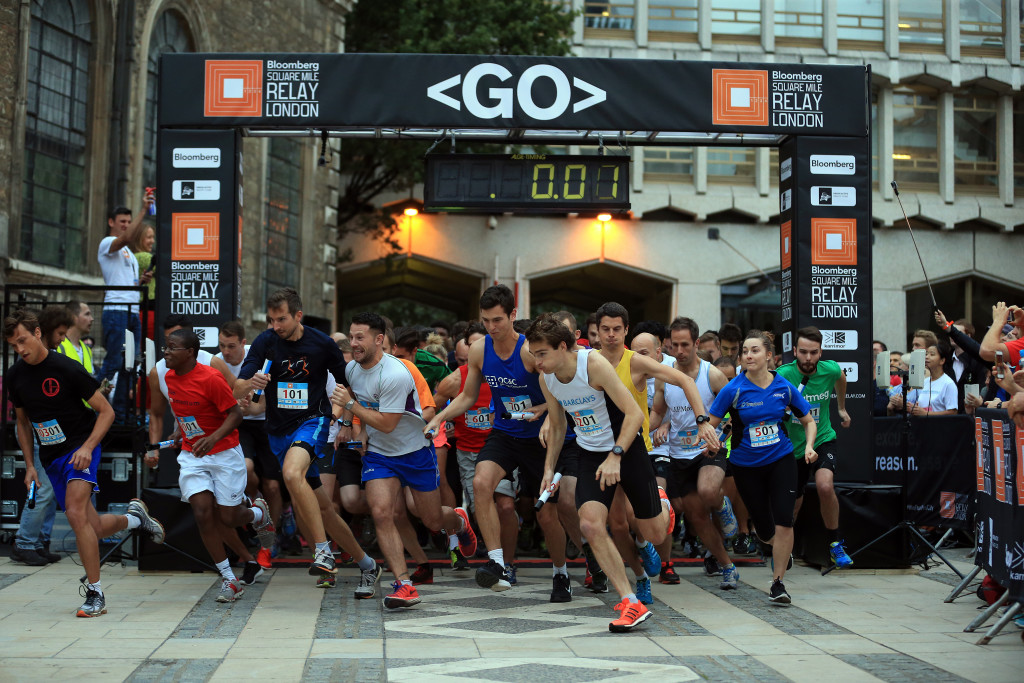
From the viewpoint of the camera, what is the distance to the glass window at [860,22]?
31.6 meters

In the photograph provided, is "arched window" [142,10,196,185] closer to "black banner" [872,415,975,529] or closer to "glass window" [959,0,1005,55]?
"black banner" [872,415,975,529]

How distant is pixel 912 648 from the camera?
6.95 m

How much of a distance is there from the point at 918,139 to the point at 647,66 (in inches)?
893

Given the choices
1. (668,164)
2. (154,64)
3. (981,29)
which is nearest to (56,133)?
(154,64)

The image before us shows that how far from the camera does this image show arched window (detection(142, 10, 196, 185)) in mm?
21406

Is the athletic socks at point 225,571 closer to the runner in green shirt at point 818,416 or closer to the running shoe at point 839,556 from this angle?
the runner in green shirt at point 818,416

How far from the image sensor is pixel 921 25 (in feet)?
103

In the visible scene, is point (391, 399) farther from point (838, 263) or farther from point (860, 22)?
point (860, 22)

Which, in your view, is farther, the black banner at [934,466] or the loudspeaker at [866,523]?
the black banner at [934,466]

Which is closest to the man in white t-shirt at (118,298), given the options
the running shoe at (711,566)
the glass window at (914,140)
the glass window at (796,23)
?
the running shoe at (711,566)

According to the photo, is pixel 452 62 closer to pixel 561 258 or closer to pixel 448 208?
pixel 448 208

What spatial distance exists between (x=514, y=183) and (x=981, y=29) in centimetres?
2479

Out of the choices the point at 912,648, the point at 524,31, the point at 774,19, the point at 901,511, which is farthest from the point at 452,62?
the point at 774,19

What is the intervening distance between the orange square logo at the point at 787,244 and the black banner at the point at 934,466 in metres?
1.93
